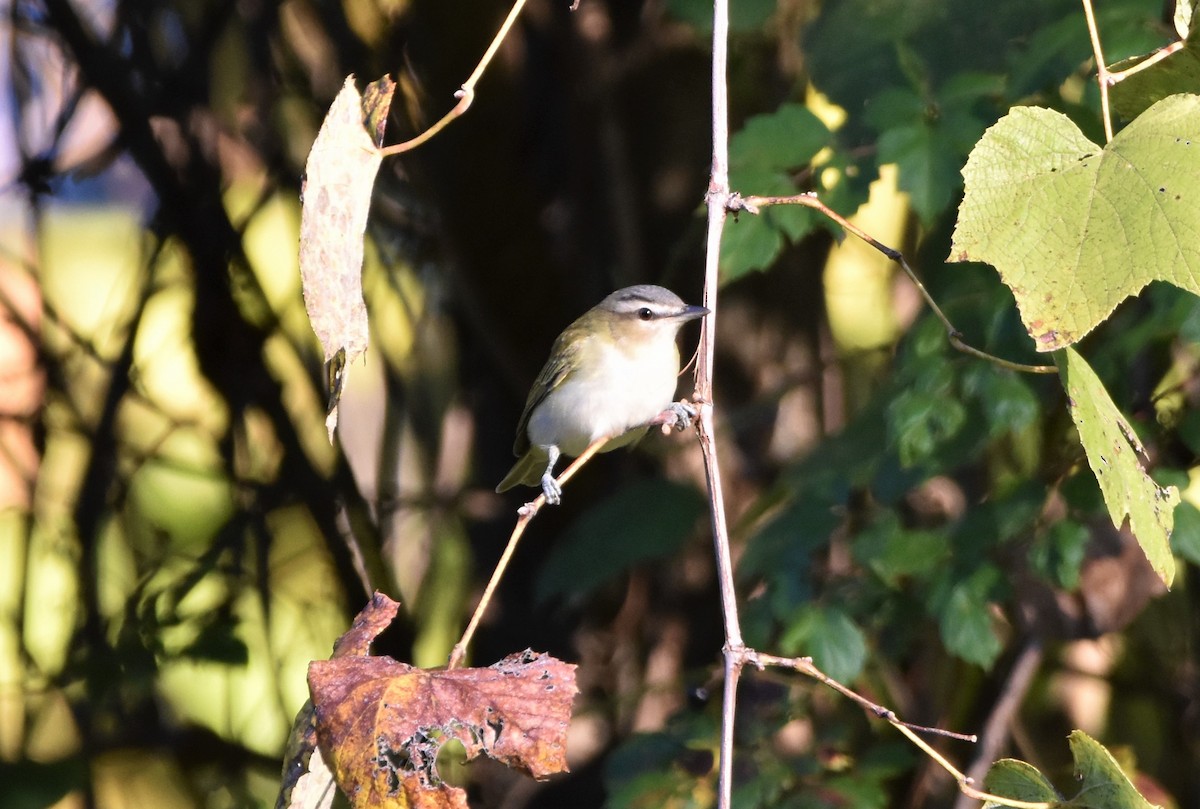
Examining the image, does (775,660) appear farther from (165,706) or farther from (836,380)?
(165,706)

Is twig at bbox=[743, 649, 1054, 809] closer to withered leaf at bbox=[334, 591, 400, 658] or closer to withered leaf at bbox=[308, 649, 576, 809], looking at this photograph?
withered leaf at bbox=[308, 649, 576, 809]

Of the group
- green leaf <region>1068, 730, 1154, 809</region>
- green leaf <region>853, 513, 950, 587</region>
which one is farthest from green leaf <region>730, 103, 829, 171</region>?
green leaf <region>1068, 730, 1154, 809</region>

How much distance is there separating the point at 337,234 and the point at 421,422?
279 centimetres

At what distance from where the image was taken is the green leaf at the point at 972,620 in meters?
2.28

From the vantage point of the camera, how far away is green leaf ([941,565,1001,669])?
7.47 ft

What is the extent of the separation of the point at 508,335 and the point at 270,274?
1.15m

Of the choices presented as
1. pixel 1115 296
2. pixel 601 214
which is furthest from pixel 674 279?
pixel 1115 296

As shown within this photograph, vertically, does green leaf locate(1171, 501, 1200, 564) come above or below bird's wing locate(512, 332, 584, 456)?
below

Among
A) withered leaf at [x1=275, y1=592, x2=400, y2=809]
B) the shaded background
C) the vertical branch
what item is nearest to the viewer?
the vertical branch

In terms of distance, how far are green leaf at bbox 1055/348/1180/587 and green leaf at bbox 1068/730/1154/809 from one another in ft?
0.65

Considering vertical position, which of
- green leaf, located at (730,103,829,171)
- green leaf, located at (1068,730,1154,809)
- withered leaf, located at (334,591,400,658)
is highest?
green leaf, located at (730,103,829,171)

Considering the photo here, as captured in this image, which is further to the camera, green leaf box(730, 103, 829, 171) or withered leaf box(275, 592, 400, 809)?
green leaf box(730, 103, 829, 171)

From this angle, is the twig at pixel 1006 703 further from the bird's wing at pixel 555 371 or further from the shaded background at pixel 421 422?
the bird's wing at pixel 555 371

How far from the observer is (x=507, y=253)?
352cm
